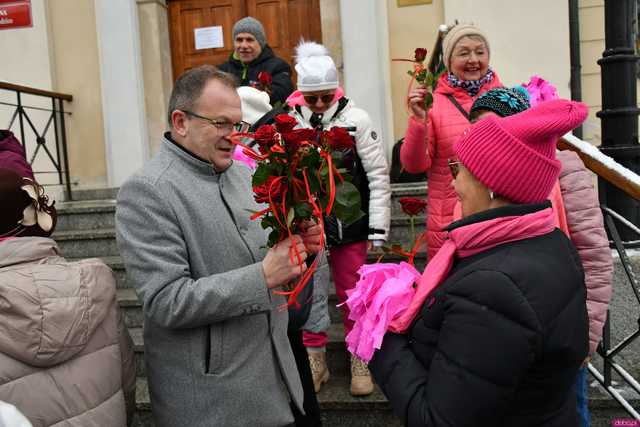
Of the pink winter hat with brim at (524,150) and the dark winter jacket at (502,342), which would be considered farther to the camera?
the pink winter hat with brim at (524,150)

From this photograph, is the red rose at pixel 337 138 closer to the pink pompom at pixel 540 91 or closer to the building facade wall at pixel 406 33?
the pink pompom at pixel 540 91

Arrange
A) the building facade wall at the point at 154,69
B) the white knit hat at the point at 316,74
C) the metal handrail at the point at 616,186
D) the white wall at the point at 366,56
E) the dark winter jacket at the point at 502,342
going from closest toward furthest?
the dark winter jacket at the point at 502,342
the metal handrail at the point at 616,186
the white knit hat at the point at 316,74
the white wall at the point at 366,56
the building facade wall at the point at 154,69

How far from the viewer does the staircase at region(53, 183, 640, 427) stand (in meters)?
2.78

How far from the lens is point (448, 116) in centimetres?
273

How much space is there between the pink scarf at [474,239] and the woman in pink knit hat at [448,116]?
1289 millimetres

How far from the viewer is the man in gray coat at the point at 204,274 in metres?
1.51

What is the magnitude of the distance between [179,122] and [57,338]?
0.72 meters

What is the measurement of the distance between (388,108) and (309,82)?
2.61 meters

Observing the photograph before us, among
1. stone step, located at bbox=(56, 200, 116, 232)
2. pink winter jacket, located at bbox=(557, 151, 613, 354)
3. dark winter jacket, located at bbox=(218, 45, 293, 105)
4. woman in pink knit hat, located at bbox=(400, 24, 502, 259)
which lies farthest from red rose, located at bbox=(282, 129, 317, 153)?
stone step, located at bbox=(56, 200, 116, 232)

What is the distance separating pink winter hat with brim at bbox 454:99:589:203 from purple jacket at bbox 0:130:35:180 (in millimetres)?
2305

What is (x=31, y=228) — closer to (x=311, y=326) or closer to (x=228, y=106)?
(x=228, y=106)

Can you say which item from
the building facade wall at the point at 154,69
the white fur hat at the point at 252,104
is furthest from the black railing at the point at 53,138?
the white fur hat at the point at 252,104

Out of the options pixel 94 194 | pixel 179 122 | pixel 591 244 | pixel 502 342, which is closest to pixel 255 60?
pixel 179 122

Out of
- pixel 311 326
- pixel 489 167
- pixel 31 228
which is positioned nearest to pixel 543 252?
pixel 489 167
